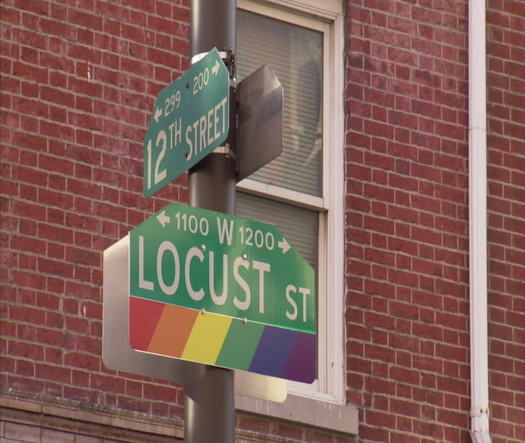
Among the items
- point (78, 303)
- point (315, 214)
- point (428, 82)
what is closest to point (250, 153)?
point (78, 303)

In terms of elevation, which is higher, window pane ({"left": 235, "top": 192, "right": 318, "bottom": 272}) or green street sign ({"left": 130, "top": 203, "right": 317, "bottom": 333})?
window pane ({"left": 235, "top": 192, "right": 318, "bottom": 272})

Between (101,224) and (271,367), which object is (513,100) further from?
(271,367)

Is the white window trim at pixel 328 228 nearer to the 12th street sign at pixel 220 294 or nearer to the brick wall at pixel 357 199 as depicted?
the brick wall at pixel 357 199

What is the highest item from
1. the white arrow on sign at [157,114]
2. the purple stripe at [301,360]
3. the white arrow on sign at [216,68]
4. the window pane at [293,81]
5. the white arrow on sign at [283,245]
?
the window pane at [293,81]

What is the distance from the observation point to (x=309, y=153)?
10.6 meters

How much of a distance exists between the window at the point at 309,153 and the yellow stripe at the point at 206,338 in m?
4.59

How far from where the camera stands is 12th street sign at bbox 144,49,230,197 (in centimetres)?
562

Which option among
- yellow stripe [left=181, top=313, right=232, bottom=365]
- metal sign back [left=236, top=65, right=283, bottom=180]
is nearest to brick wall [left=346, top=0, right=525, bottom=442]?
metal sign back [left=236, top=65, right=283, bottom=180]

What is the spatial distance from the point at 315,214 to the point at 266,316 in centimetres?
501

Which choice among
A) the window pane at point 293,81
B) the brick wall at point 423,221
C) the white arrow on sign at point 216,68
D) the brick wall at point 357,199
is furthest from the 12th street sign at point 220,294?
the window pane at point 293,81

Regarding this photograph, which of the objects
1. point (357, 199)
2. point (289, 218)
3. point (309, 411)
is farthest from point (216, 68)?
point (357, 199)

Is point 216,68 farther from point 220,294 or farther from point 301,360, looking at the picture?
point 301,360

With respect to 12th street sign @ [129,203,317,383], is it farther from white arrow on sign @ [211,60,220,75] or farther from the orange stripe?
white arrow on sign @ [211,60,220,75]

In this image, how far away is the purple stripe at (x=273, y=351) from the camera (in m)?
5.50
